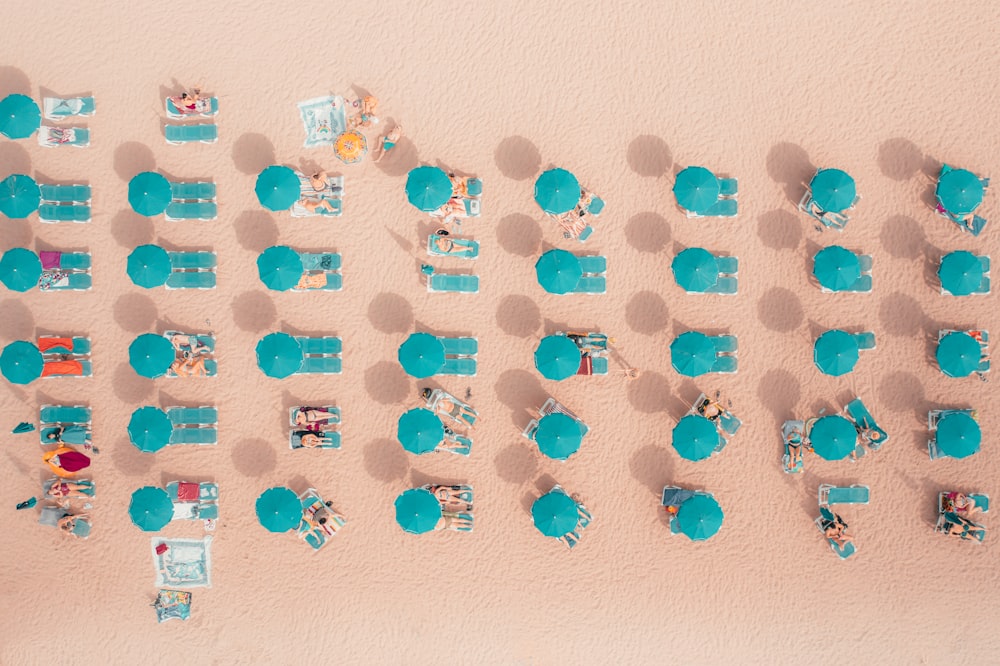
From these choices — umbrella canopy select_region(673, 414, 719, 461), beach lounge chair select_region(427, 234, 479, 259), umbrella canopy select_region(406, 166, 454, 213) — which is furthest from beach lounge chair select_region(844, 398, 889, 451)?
umbrella canopy select_region(406, 166, 454, 213)

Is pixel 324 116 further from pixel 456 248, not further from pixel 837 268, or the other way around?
pixel 837 268

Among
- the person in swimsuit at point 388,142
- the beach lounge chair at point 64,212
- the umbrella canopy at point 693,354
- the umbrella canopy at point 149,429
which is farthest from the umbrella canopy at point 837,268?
the beach lounge chair at point 64,212

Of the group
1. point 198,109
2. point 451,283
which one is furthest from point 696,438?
point 198,109

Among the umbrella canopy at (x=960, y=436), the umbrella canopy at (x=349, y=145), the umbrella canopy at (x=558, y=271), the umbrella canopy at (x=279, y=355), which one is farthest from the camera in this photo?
the umbrella canopy at (x=349, y=145)

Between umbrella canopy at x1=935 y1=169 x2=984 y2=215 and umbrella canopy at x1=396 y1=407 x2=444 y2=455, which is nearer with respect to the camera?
umbrella canopy at x1=396 y1=407 x2=444 y2=455

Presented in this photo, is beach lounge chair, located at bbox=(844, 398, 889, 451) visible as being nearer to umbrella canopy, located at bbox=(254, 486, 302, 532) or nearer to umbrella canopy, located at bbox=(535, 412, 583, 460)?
umbrella canopy, located at bbox=(535, 412, 583, 460)

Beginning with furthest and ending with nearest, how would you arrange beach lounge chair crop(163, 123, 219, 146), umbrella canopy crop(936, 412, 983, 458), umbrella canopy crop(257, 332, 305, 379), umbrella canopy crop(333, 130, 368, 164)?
beach lounge chair crop(163, 123, 219, 146) → umbrella canopy crop(333, 130, 368, 164) → umbrella canopy crop(936, 412, 983, 458) → umbrella canopy crop(257, 332, 305, 379)

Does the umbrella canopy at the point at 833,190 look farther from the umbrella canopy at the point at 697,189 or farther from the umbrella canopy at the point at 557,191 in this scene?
the umbrella canopy at the point at 557,191
